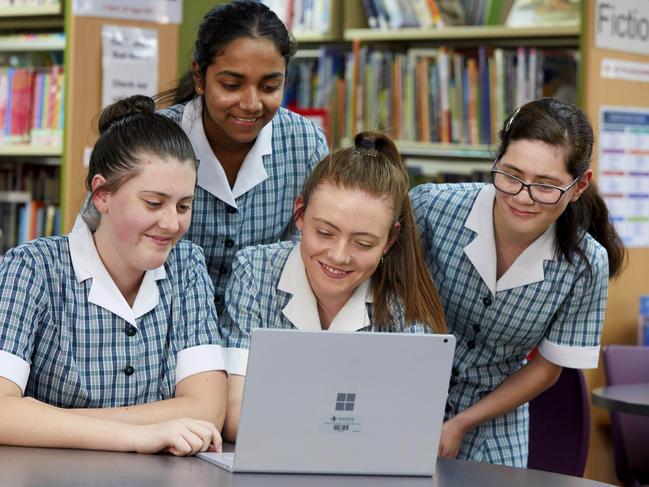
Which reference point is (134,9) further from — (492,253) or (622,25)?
(492,253)

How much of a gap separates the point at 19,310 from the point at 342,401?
24.2 inches

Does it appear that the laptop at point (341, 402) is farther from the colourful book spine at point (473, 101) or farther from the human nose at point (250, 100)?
the colourful book spine at point (473, 101)

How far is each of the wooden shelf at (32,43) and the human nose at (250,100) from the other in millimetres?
2216

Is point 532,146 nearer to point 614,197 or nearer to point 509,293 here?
point 509,293

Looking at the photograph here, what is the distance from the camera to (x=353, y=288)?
2111mm

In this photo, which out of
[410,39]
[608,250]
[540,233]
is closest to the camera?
[540,233]

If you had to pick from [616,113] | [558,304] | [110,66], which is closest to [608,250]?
[558,304]

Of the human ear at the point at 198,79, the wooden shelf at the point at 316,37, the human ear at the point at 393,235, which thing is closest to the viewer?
the human ear at the point at 393,235

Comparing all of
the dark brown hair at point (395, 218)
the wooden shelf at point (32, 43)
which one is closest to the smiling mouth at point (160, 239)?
the dark brown hair at point (395, 218)

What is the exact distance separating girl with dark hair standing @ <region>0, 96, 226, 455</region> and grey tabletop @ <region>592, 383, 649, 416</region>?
4.36ft

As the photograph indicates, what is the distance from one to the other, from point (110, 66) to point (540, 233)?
2.13 metres

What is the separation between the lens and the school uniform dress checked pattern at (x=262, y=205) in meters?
2.45

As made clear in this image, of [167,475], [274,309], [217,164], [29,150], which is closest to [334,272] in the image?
[274,309]

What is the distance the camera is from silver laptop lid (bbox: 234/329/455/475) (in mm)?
1574
